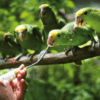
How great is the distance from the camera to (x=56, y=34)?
77 centimetres

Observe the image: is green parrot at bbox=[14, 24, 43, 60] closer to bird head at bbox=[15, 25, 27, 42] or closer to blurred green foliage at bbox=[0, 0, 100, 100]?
bird head at bbox=[15, 25, 27, 42]

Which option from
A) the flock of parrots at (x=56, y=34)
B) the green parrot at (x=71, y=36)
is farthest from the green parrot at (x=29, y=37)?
the green parrot at (x=71, y=36)

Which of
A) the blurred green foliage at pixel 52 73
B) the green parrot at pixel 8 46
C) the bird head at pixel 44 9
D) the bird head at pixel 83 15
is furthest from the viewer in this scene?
the blurred green foliage at pixel 52 73

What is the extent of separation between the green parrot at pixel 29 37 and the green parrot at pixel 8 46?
8cm

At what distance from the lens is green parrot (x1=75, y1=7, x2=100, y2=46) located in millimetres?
738

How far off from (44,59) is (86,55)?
27cm

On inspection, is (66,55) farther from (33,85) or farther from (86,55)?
(33,85)

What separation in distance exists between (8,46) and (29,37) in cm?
26

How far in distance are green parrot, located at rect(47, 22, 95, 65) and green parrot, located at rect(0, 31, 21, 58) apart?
1.70 ft

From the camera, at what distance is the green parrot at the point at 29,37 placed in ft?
3.27

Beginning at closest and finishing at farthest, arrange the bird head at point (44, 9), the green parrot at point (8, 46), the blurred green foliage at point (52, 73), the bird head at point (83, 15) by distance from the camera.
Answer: the bird head at point (83, 15) → the bird head at point (44, 9) → the green parrot at point (8, 46) → the blurred green foliage at point (52, 73)

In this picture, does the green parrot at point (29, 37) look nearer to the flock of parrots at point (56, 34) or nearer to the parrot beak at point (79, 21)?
the flock of parrots at point (56, 34)

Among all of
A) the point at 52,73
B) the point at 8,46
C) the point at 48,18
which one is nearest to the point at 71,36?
the point at 48,18

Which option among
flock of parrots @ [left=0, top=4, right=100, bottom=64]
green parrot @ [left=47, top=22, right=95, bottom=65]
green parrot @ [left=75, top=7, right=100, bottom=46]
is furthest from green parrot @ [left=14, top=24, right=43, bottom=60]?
green parrot @ [left=75, top=7, right=100, bottom=46]
